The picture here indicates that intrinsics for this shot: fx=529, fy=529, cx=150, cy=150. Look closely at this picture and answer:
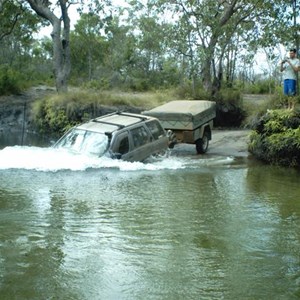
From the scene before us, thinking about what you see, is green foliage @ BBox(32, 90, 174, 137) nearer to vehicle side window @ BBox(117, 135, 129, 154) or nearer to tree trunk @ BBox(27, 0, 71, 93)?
tree trunk @ BBox(27, 0, 71, 93)

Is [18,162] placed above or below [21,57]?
below

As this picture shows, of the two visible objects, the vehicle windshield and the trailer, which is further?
the trailer

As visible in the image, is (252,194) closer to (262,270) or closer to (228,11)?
(262,270)

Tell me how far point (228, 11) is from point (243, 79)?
17046 millimetres

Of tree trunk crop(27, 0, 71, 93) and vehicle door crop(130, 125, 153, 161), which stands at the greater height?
tree trunk crop(27, 0, 71, 93)

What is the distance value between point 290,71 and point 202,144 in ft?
13.0

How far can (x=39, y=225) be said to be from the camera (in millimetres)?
8820

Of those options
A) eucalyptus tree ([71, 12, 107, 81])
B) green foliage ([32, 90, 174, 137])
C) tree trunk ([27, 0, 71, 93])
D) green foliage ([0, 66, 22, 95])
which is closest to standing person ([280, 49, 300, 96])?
green foliage ([32, 90, 174, 137])

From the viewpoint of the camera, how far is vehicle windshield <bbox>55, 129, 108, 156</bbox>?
14.6 m

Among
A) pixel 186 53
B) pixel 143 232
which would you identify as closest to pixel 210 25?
pixel 186 53

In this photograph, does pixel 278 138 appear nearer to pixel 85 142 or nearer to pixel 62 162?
pixel 85 142

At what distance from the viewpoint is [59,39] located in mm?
27906

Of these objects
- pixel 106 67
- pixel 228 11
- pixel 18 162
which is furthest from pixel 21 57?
pixel 18 162

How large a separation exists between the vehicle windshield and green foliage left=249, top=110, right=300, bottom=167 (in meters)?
5.38
